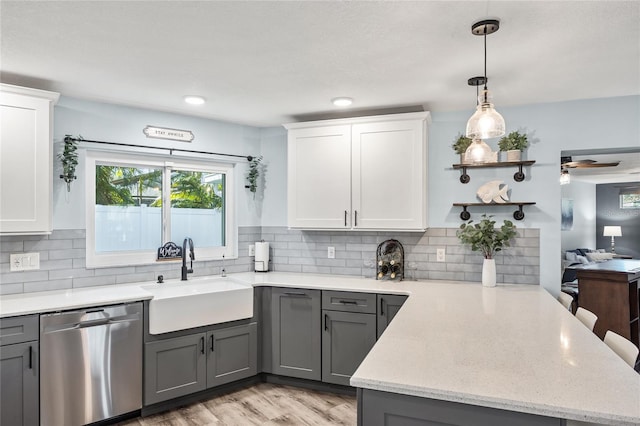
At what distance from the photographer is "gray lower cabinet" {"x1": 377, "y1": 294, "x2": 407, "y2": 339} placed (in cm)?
322

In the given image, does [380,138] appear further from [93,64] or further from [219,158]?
[93,64]

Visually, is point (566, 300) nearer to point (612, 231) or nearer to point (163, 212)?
point (163, 212)

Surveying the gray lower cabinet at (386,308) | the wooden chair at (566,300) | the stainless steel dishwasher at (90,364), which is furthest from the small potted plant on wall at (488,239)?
the stainless steel dishwasher at (90,364)

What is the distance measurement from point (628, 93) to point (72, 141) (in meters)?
4.10

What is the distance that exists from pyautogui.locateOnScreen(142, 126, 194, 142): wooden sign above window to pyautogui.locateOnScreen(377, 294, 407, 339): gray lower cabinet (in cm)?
218

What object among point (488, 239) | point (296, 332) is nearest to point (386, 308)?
point (296, 332)

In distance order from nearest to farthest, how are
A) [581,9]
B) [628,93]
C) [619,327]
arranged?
[581,9] < [628,93] < [619,327]

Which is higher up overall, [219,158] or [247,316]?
[219,158]

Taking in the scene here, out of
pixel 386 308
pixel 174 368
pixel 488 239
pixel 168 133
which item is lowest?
pixel 174 368

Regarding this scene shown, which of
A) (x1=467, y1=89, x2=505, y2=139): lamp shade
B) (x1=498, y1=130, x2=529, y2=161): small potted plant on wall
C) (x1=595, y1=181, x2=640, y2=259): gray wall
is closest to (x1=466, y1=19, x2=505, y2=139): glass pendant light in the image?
(x1=467, y1=89, x2=505, y2=139): lamp shade

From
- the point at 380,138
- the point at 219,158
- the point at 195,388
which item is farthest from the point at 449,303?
the point at 219,158

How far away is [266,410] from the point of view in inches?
125

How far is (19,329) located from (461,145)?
3.35 metres

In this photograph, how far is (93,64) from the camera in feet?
8.29
